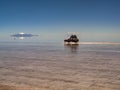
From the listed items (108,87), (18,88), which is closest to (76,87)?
(108,87)

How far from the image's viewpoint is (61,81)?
9727 mm

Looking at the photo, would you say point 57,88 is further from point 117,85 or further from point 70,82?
point 117,85

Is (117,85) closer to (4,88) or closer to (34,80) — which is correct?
(34,80)

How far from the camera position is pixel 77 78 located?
10438 millimetres

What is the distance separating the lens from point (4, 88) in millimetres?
8359

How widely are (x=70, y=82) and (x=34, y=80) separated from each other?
6.39 feet

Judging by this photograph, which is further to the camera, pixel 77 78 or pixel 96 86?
pixel 77 78

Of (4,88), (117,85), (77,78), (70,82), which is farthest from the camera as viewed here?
(77,78)

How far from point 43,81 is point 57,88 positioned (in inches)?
60.3

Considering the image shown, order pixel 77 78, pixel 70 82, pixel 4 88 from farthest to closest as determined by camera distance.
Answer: pixel 77 78 < pixel 70 82 < pixel 4 88

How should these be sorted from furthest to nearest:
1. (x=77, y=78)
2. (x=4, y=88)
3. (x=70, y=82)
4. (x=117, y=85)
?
(x=77, y=78) < (x=70, y=82) < (x=117, y=85) < (x=4, y=88)

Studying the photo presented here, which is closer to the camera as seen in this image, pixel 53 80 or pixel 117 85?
pixel 117 85

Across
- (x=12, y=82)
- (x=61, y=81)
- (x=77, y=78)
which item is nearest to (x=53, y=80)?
(x=61, y=81)

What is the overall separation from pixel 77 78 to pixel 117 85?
2313 millimetres
